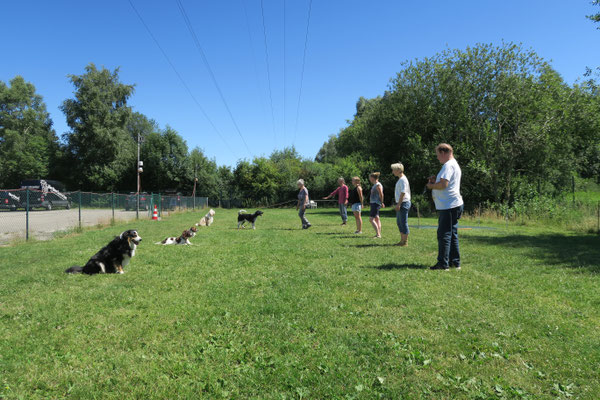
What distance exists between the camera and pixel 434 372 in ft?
7.59

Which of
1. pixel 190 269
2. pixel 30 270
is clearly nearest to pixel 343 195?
pixel 190 269

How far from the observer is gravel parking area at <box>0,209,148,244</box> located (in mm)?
10273

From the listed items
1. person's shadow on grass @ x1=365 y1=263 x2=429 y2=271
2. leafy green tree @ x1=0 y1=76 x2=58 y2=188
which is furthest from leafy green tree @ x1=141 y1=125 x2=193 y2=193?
person's shadow on grass @ x1=365 y1=263 x2=429 y2=271

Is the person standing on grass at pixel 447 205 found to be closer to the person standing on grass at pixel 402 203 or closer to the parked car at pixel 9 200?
the person standing on grass at pixel 402 203

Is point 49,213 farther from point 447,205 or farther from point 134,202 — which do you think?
point 447,205

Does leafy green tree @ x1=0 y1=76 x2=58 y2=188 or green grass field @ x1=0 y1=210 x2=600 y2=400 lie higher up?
leafy green tree @ x1=0 y1=76 x2=58 y2=188

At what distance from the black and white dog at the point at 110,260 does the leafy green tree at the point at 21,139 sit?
51.1 m

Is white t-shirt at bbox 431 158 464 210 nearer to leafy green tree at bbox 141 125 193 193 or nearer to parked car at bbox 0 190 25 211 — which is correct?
parked car at bbox 0 190 25 211

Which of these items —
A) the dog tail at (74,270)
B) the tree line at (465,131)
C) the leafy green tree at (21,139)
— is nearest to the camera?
A: the dog tail at (74,270)

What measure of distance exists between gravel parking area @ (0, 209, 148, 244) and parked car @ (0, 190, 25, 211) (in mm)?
286

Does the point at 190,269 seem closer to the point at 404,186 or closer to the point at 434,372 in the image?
the point at 434,372

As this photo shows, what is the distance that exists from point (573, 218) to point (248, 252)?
1459 centimetres

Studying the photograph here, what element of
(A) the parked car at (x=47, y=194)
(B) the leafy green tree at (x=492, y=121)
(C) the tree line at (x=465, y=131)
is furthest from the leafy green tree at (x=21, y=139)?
(B) the leafy green tree at (x=492, y=121)

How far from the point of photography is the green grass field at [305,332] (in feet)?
7.20
